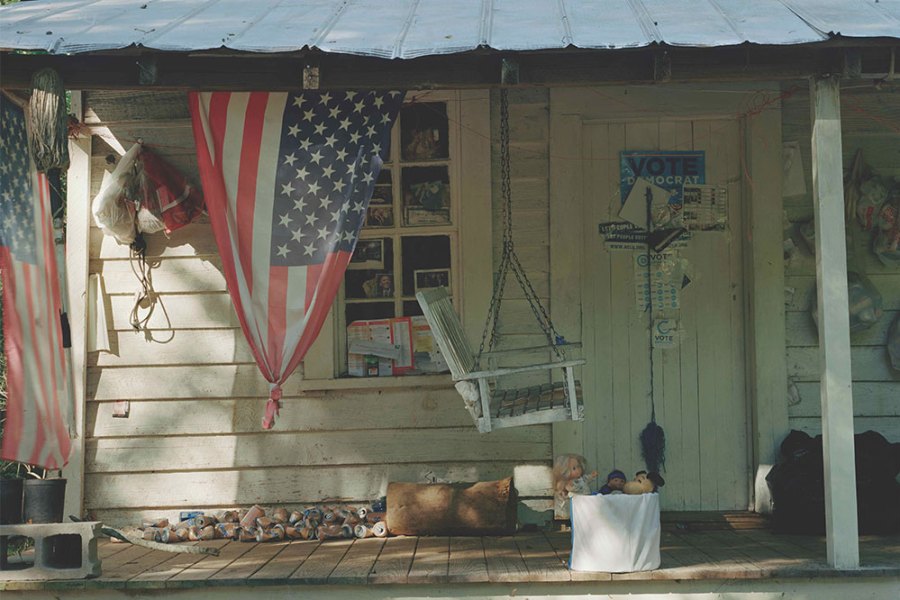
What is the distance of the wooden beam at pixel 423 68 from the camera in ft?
17.2

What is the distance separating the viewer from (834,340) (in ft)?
17.0

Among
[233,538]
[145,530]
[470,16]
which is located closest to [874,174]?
[470,16]

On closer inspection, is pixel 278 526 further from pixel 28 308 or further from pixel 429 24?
pixel 429 24

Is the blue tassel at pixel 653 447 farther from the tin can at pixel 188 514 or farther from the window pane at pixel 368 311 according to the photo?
the tin can at pixel 188 514

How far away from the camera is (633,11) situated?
5.44 metres

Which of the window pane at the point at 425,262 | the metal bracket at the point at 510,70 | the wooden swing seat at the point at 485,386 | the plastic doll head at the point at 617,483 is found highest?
the metal bracket at the point at 510,70

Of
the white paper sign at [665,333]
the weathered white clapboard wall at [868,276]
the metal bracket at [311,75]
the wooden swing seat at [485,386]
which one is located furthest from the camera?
the white paper sign at [665,333]

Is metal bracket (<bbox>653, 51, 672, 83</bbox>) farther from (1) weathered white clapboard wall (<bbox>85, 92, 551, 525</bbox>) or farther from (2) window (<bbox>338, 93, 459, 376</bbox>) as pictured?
(2) window (<bbox>338, 93, 459, 376</bbox>)

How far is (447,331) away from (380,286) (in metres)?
1.48

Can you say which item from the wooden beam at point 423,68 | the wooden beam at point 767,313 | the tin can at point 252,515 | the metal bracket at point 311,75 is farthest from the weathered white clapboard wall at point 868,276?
the tin can at point 252,515

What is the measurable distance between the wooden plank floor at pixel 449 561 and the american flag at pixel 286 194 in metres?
1.01

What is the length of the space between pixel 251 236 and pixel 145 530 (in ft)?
7.22

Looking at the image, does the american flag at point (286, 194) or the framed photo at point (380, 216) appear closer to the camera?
the american flag at point (286, 194)

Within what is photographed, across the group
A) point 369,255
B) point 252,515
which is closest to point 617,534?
point 252,515
